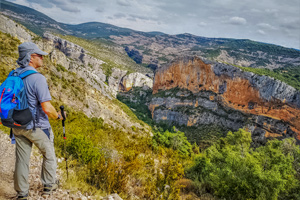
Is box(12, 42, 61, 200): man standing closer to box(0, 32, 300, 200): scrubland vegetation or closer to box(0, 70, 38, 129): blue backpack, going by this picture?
box(0, 70, 38, 129): blue backpack

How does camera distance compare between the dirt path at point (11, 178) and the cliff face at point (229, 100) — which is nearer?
the dirt path at point (11, 178)

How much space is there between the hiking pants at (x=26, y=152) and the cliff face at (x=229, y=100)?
176 ft

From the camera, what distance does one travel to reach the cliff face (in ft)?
142

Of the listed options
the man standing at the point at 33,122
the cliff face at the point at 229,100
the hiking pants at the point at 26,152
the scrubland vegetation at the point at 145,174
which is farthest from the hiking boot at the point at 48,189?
the cliff face at the point at 229,100

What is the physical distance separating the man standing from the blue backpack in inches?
2.6

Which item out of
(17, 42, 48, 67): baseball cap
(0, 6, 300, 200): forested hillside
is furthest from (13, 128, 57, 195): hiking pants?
(17, 42, 48, 67): baseball cap

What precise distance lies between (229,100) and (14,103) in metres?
59.9

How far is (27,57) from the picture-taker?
8.78ft

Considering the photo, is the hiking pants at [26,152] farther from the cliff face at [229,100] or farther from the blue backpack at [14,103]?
the cliff face at [229,100]

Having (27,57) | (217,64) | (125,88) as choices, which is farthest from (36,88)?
(125,88)

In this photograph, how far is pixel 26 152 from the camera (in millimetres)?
2756

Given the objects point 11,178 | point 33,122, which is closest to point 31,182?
point 11,178

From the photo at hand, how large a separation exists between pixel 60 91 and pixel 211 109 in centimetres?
5217

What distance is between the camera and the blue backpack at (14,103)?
→ 242 centimetres
